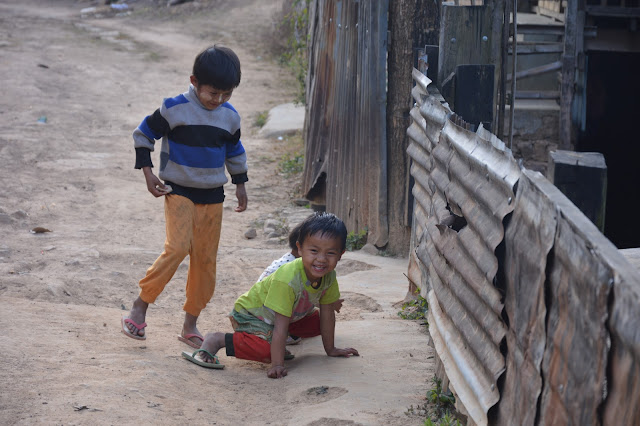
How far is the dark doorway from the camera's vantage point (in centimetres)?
1039

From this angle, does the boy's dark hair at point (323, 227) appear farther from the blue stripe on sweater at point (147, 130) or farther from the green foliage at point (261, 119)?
the green foliage at point (261, 119)

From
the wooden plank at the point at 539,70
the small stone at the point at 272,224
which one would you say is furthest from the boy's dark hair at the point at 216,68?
the wooden plank at the point at 539,70

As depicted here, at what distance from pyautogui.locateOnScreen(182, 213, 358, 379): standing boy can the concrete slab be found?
25.0ft

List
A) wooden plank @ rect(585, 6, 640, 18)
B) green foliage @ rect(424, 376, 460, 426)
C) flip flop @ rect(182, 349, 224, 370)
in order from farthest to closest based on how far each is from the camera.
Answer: wooden plank @ rect(585, 6, 640, 18)
flip flop @ rect(182, 349, 224, 370)
green foliage @ rect(424, 376, 460, 426)

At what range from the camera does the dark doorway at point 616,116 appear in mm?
10391

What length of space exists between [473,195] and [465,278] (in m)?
0.30

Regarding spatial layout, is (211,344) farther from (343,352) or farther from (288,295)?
(343,352)

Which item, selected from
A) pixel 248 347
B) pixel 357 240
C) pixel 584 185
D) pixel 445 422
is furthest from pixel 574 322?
pixel 357 240

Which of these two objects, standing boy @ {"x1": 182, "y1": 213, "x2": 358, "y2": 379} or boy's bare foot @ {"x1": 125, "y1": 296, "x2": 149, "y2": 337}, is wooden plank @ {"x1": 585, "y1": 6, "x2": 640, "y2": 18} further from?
A: boy's bare foot @ {"x1": 125, "y1": 296, "x2": 149, "y2": 337}

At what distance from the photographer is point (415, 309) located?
15.2 feet

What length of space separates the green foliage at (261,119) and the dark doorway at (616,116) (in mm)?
4990

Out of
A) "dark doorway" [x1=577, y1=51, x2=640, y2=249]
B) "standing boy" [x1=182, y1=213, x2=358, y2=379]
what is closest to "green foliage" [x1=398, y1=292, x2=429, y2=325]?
"standing boy" [x1=182, y1=213, x2=358, y2=379]

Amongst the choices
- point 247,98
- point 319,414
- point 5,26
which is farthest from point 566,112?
point 5,26

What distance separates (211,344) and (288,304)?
53 centimetres
